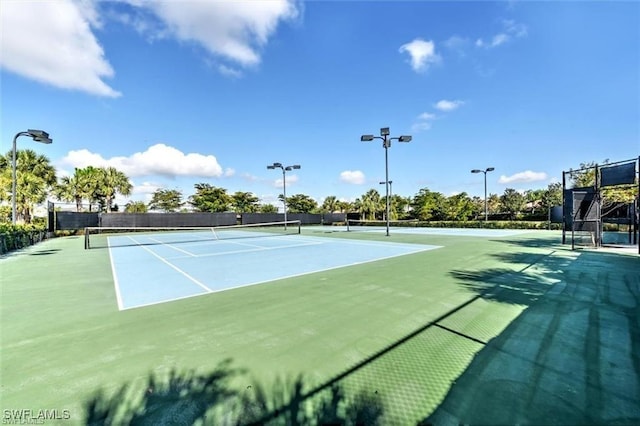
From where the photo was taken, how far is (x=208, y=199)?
46.0 metres

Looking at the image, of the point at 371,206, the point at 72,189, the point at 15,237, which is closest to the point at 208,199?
the point at 72,189

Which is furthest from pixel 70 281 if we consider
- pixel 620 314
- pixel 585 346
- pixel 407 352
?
pixel 620 314

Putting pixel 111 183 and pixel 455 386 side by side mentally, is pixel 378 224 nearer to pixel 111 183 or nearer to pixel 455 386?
pixel 111 183

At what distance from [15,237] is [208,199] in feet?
108

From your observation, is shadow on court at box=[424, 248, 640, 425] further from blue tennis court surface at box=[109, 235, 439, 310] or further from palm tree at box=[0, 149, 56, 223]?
palm tree at box=[0, 149, 56, 223]

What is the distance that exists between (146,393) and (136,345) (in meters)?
1.17

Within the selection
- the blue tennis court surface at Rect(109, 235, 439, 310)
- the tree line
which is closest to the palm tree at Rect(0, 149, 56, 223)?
the tree line

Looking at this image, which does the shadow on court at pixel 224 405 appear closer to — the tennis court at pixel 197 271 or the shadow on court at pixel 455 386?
the shadow on court at pixel 455 386

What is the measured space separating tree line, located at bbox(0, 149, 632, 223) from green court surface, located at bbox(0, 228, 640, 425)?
81.1ft

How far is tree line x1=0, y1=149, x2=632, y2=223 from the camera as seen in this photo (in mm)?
24347

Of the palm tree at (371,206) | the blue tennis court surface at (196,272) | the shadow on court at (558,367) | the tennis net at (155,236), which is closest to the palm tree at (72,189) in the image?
the tennis net at (155,236)

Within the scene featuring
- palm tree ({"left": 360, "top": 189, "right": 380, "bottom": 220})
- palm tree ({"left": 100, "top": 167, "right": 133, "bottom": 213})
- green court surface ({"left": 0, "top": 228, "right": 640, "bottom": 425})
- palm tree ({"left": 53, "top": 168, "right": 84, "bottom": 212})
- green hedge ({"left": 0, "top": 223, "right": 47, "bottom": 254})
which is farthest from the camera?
palm tree ({"left": 360, "top": 189, "right": 380, "bottom": 220})

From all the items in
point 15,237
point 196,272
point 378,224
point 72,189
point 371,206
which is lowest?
point 196,272

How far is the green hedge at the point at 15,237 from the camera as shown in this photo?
39.9ft
